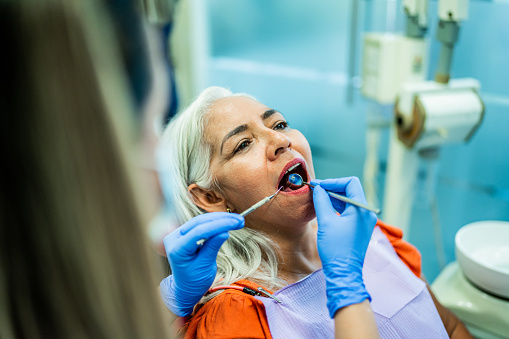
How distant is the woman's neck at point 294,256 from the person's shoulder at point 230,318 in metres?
0.20

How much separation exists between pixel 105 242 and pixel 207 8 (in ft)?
9.71

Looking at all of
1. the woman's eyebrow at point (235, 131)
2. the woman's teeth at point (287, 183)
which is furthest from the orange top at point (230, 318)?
the woman's eyebrow at point (235, 131)

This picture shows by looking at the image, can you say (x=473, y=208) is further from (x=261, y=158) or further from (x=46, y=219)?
(x=46, y=219)

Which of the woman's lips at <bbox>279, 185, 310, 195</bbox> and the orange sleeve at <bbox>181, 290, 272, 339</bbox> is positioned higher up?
the woman's lips at <bbox>279, 185, 310, 195</bbox>

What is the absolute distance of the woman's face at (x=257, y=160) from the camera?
115 cm

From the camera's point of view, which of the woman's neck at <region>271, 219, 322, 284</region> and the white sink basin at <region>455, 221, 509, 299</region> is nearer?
the woman's neck at <region>271, 219, 322, 284</region>

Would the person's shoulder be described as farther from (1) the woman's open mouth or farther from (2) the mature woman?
(1) the woman's open mouth

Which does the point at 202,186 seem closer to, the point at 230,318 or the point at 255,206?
the point at 255,206

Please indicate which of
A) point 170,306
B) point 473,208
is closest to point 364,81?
point 473,208

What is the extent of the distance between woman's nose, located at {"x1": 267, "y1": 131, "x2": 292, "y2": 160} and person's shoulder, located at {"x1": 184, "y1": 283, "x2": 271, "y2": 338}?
0.37 meters

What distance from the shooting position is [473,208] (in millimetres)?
2271

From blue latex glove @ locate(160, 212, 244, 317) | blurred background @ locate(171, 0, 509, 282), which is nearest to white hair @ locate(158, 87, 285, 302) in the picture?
blue latex glove @ locate(160, 212, 244, 317)

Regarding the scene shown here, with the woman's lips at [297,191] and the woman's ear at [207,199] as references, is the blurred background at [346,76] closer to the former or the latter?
the woman's ear at [207,199]

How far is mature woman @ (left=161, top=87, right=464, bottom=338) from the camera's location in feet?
3.34
